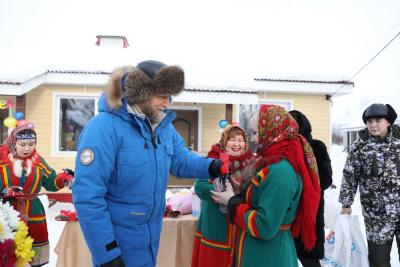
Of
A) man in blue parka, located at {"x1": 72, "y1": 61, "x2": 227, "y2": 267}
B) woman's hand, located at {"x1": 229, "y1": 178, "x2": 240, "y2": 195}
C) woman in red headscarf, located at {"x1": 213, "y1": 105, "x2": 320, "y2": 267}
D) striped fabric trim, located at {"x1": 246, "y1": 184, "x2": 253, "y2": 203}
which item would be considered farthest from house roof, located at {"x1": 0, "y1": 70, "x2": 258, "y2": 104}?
man in blue parka, located at {"x1": 72, "y1": 61, "x2": 227, "y2": 267}

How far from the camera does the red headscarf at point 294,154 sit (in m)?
2.11

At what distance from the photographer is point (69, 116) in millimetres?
9477

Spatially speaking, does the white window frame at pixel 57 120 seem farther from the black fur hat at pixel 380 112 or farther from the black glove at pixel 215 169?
the black glove at pixel 215 169

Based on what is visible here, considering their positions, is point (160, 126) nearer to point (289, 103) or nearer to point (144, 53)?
point (289, 103)

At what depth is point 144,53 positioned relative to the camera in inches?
464

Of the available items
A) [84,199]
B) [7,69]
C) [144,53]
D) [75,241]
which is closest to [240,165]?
[84,199]

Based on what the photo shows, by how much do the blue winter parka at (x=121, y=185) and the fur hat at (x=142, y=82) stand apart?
57 mm

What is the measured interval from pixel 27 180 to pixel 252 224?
2.43 metres

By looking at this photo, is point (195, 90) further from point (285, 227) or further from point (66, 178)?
point (285, 227)

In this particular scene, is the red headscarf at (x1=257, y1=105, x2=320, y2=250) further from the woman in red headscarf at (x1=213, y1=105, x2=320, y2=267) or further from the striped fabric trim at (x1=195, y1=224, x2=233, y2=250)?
the striped fabric trim at (x1=195, y1=224, x2=233, y2=250)

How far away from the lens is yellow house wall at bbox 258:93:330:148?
10109mm

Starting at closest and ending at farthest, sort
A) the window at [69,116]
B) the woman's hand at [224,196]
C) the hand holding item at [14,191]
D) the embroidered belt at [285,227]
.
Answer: the embroidered belt at [285,227]
the woman's hand at [224,196]
the hand holding item at [14,191]
the window at [69,116]

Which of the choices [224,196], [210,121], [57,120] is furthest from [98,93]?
[224,196]

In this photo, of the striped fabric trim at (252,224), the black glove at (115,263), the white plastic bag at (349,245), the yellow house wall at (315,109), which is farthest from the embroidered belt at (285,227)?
the yellow house wall at (315,109)
